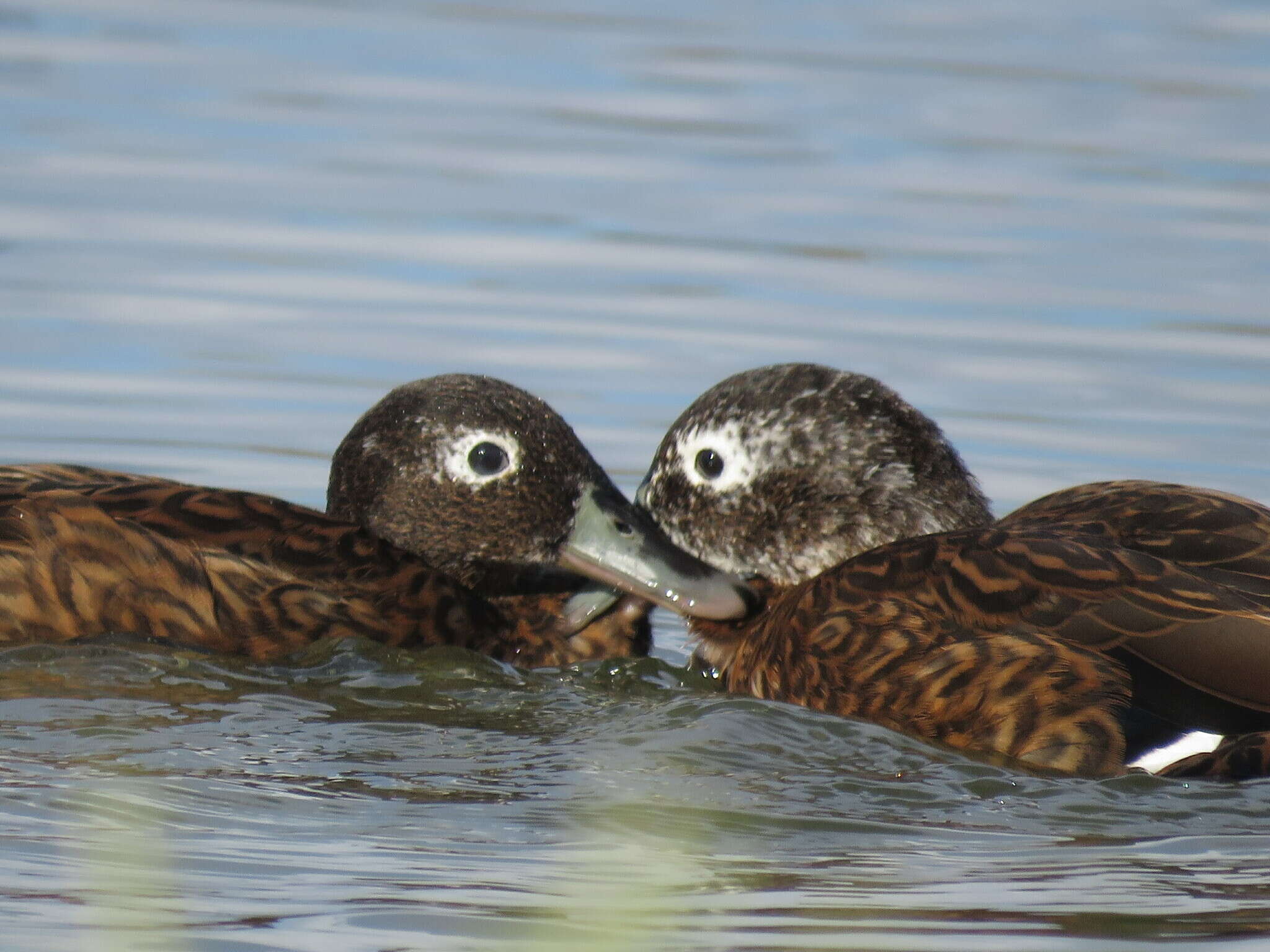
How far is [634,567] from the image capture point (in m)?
7.91

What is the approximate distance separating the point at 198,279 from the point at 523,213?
6.82 feet

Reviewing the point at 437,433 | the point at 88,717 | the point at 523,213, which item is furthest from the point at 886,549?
the point at 523,213

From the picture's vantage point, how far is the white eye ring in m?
7.89

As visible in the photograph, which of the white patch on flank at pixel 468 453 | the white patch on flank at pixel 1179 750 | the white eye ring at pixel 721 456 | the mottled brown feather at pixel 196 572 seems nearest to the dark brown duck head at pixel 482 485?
the white patch on flank at pixel 468 453

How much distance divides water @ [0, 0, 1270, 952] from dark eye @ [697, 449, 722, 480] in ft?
2.35

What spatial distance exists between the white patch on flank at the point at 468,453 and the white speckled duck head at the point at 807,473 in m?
0.54

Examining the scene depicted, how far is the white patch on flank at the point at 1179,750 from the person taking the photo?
243 inches

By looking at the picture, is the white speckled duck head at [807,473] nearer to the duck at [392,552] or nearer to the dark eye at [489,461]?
the duck at [392,552]

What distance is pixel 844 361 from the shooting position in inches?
451

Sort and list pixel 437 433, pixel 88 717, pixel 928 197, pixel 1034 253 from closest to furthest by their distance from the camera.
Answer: pixel 88 717
pixel 437 433
pixel 1034 253
pixel 928 197

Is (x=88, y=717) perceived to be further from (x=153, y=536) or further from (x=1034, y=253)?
(x=1034, y=253)

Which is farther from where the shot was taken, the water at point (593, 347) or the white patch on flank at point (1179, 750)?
the white patch on flank at point (1179, 750)

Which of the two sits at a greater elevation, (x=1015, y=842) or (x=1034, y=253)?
(x=1034, y=253)

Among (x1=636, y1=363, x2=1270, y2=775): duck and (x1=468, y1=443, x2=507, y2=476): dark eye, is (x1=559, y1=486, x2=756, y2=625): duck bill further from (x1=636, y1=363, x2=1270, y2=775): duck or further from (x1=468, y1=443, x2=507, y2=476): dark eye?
(x1=468, y1=443, x2=507, y2=476): dark eye
